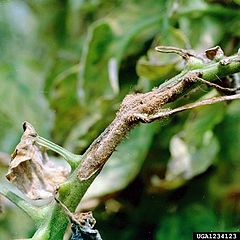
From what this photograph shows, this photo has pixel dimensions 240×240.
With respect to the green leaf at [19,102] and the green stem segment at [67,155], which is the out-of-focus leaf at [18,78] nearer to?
the green leaf at [19,102]

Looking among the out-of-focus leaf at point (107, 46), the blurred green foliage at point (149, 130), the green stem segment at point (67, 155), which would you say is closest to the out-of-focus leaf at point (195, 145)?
the blurred green foliage at point (149, 130)

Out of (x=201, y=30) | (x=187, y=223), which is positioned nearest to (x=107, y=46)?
(x=201, y=30)

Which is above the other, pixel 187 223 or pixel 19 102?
pixel 19 102

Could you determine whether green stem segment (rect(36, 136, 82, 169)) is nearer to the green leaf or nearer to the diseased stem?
the diseased stem

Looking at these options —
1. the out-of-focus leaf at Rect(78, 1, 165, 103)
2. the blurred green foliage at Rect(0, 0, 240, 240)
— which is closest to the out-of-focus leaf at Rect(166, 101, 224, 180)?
the blurred green foliage at Rect(0, 0, 240, 240)

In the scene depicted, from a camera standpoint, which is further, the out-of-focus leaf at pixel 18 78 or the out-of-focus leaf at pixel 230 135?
the out-of-focus leaf at pixel 18 78

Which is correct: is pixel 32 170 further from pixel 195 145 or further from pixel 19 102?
A: pixel 19 102
